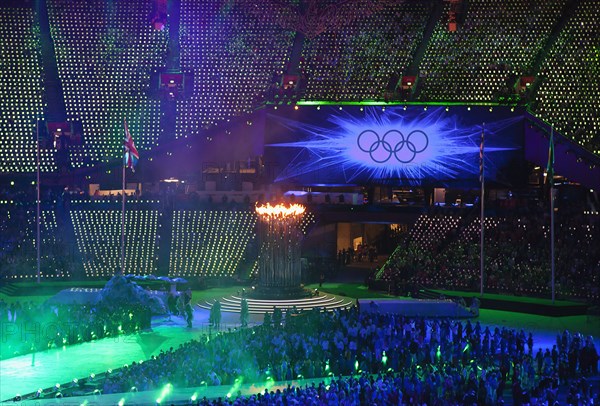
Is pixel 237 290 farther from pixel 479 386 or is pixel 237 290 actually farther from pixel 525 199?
pixel 479 386

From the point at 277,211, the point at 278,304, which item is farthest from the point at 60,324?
the point at 277,211

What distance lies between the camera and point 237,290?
142 feet

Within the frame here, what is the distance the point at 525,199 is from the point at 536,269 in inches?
316

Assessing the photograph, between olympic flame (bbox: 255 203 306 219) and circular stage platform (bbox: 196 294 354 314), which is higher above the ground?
olympic flame (bbox: 255 203 306 219)

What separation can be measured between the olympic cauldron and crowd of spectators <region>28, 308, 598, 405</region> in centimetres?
838

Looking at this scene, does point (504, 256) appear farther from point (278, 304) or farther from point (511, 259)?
point (278, 304)

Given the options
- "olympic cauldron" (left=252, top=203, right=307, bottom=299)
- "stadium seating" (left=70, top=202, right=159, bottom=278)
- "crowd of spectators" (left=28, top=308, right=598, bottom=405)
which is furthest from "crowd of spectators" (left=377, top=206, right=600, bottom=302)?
"stadium seating" (left=70, top=202, right=159, bottom=278)

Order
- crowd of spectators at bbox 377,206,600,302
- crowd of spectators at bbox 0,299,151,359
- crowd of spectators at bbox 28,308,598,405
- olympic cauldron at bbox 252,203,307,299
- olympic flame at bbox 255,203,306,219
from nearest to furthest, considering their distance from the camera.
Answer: crowd of spectators at bbox 28,308,598,405 < crowd of spectators at bbox 0,299,151,359 < olympic flame at bbox 255,203,306,219 < olympic cauldron at bbox 252,203,307,299 < crowd of spectators at bbox 377,206,600,302

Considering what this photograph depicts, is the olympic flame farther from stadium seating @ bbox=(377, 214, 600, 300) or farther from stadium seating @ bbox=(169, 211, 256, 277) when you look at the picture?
stadium seating @ bbox=(169, 211, 256, 277)

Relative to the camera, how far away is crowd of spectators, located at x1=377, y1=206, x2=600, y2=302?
135 ft

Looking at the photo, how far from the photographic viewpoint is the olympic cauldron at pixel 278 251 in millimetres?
39812

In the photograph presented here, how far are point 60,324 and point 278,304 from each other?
10.5m

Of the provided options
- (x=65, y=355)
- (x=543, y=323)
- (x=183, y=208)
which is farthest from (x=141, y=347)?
(x=183, y=208)

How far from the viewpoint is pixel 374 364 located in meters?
27.6
